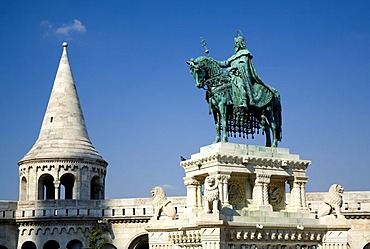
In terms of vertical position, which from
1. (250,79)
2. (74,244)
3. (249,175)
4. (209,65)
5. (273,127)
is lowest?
(74,244)

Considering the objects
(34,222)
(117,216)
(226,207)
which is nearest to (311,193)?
(117,216)

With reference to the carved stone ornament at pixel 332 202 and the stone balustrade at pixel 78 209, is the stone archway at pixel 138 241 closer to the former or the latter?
the stone balustrade at pixel 78 209

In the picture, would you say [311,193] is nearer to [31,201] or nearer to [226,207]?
[31,201]

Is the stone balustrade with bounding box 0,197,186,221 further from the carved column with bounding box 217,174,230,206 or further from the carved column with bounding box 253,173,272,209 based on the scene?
the carved column with bounding box 217,174,230,206

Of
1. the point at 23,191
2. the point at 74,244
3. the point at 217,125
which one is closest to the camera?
Answer: the point at 217,125

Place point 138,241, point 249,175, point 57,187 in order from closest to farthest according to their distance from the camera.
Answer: point 249,175 < point 138,241 < point 57,187

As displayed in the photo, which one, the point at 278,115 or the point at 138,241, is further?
the point at 138,241

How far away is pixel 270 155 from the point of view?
15.6 m

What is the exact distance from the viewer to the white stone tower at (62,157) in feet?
104

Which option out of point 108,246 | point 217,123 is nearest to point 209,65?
point 217,123

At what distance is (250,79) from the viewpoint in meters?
15.9

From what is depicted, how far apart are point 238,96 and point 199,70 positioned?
3.59 feet

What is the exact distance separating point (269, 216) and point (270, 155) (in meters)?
1.48

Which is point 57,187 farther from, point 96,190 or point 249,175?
point 249,175
